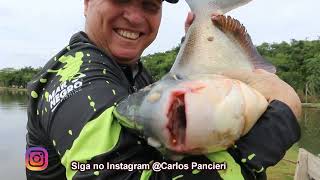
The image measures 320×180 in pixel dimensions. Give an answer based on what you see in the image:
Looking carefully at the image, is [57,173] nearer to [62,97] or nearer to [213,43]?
[62,97]

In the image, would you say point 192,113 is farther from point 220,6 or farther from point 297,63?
point 297,63

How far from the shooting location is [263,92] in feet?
5.08

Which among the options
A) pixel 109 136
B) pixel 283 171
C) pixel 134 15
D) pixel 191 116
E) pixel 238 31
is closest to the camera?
pixel 191 116

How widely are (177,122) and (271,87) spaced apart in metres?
0.46

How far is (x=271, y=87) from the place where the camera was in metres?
1.57

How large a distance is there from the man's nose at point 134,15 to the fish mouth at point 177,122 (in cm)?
82

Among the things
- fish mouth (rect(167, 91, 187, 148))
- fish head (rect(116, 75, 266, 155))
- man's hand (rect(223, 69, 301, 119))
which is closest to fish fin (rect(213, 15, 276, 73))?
man's hand (rect(223, 69, 301, 119))

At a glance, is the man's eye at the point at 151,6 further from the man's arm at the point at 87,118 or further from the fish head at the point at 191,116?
the fish head at the point at 191,116

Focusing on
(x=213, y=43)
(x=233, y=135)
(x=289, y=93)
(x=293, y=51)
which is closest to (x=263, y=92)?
(x=289, y=93)

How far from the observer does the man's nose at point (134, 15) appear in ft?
6.61

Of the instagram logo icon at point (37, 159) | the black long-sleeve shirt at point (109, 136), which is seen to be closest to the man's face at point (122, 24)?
the black long-sleeve shirt at point (109, 136)

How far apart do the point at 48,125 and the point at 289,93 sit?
89 cm

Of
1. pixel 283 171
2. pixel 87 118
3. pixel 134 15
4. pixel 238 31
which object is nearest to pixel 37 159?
pixel 87 118

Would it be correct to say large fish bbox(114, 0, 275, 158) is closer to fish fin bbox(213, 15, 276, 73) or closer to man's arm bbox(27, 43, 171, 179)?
man's arm bbox(27, 43, 171, 179)
